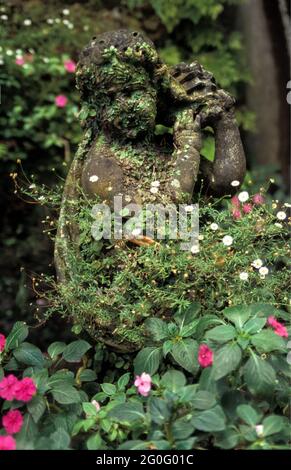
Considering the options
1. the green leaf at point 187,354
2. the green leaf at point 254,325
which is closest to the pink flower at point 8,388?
the green leaf at point 187,354

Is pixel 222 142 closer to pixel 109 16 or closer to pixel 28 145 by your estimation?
pixel 28 145

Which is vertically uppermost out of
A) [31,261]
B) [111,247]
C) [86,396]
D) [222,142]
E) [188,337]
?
[222,142]

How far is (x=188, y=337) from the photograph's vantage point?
2.27 metres

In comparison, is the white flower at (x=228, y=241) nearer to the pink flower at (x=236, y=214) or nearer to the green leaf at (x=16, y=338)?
the pink flower at (x=236, y=214)

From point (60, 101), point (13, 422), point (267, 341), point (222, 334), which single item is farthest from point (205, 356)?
point (60, 101)

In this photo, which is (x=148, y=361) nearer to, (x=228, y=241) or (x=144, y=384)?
(x=144, y=384)

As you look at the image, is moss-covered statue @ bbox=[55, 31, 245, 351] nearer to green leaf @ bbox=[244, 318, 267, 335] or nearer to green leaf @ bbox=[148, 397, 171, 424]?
green leaf @ bbox=[244, 318, 267, 335]

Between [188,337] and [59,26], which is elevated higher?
[59,26]

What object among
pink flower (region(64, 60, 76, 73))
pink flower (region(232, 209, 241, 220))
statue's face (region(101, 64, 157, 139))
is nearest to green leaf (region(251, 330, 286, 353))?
pink flower (region(232, 209, 241, 220))

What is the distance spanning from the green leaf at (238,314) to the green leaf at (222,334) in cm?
3

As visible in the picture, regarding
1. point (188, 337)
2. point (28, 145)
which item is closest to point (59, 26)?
point (28, 145)

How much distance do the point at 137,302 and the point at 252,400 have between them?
549mm

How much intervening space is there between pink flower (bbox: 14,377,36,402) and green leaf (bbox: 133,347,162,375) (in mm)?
355
